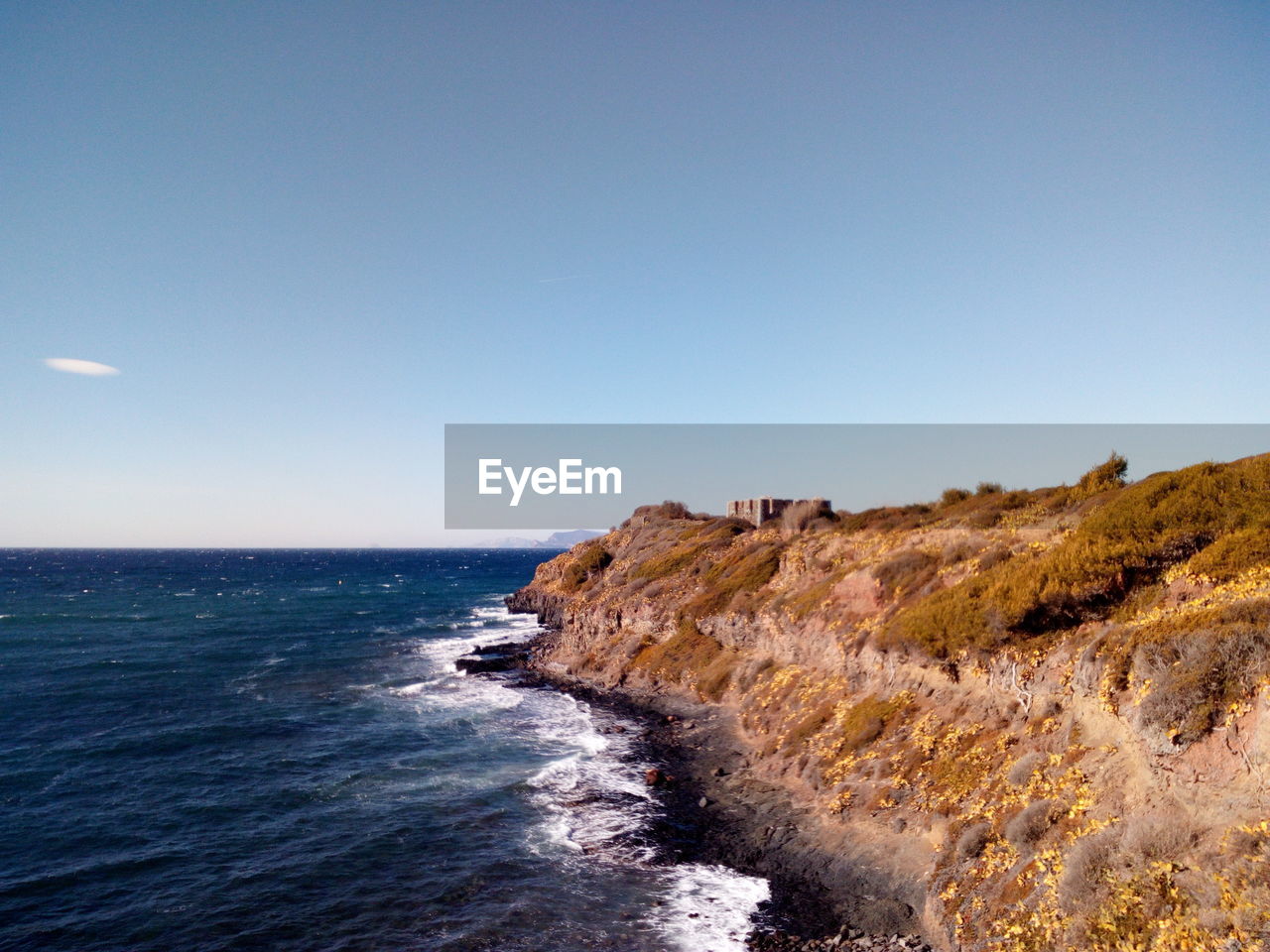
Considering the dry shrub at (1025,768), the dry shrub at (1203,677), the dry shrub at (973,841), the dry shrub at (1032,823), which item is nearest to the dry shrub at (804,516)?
the dry shrub at (1025,768)

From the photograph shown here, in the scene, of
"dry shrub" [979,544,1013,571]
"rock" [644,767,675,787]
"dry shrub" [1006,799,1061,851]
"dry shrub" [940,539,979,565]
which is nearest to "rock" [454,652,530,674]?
"rock" [644,767,675,787]

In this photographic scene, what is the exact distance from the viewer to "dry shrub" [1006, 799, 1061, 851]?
19297 millimetres

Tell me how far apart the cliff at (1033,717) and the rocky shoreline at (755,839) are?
220 mm

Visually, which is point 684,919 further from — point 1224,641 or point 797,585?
point 797,585

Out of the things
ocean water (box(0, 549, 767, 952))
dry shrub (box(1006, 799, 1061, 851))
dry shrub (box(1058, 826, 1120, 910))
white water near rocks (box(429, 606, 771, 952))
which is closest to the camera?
dry shrub (box(1058, 826, 1120, 910))

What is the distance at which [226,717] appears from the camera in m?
45.9

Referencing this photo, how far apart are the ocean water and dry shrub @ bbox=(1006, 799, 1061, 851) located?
883 cm

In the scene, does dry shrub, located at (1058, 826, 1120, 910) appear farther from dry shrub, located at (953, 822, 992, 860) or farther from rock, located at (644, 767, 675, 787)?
rock, located at (644, 767, 675, 787)

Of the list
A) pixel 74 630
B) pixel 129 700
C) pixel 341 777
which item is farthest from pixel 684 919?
pixel 74 630

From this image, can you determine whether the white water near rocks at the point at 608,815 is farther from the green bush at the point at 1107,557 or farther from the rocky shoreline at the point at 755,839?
the green bush at the point at 1107,557

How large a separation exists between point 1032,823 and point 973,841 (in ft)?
7.23

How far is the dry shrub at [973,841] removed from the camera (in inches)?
818

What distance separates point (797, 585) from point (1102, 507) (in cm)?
2156

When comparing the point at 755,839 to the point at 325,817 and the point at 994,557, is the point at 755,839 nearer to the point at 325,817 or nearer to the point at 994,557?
the point at 994,557
